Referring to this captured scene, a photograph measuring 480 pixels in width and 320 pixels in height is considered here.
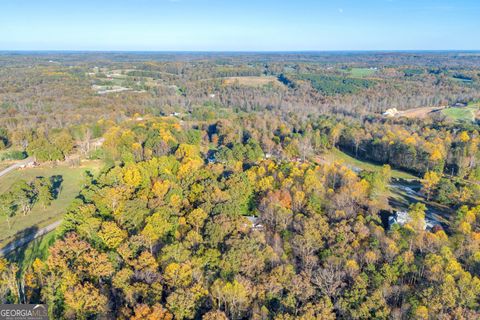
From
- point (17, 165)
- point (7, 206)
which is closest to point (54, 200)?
point (7, 206)

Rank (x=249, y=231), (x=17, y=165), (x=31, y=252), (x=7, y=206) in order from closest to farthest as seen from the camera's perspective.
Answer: (x=31, y=252) → (x=249, y=231) → (x=7, y=206) → (x=17, y=165)

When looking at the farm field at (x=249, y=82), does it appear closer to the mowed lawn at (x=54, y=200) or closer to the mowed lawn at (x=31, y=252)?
the mowed lawn at (x=54, y=200)

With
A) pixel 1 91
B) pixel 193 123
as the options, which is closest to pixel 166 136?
pixel 193 123

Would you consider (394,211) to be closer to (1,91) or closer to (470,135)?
(470,135)

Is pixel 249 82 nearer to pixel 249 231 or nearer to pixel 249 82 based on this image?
pixel 249 82

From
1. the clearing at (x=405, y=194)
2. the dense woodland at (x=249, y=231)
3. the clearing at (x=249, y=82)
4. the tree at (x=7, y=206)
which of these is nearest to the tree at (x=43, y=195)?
the dense woodland at (x=249, y=231)

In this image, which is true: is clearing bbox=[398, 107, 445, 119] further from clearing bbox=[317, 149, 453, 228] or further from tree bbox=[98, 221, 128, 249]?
tree bbox=[98, 221, 128, 249]
